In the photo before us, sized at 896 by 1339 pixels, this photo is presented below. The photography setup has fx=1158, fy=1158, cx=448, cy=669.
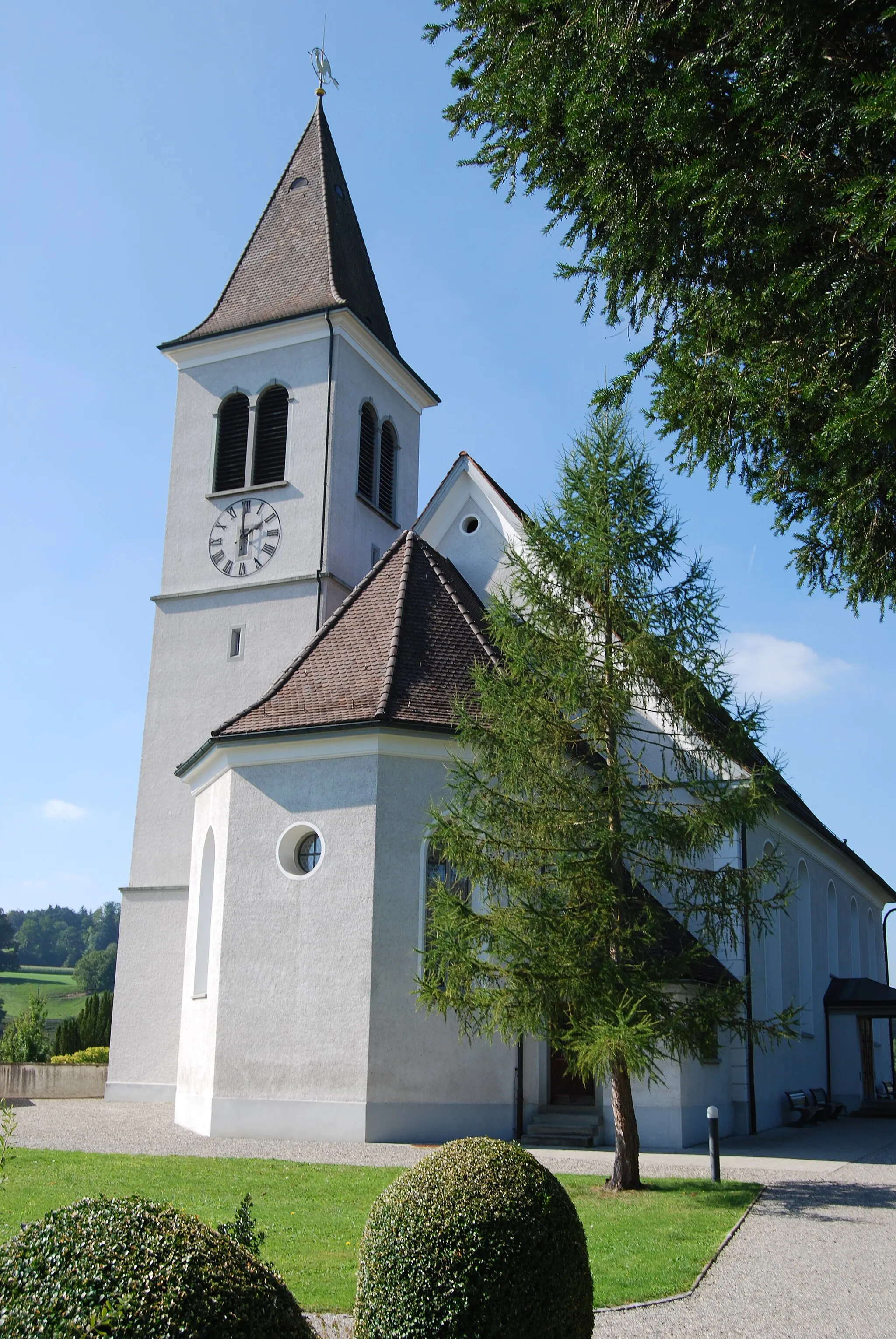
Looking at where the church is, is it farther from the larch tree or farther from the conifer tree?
the larch tree

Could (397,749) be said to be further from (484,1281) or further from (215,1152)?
(484,1281)

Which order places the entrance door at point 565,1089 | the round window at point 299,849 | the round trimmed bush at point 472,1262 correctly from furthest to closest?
the entrance door at point 565,1089
the round window at point 299,849
the round trimmed bush at point 472,1262

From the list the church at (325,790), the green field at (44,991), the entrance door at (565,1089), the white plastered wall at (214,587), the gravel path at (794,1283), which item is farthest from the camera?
the green field at (44,991)

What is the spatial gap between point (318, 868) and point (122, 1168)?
16.9 feet

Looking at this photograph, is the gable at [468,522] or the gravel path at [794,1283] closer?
the gravel path at [794,1283]

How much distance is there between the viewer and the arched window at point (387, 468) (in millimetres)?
27266

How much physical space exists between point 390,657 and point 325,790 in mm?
2318

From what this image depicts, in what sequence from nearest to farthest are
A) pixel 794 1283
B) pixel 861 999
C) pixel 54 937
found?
pixel 794 1283 < pixel 861 999 < pixel 54 937

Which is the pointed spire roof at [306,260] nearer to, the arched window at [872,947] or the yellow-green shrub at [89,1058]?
the yellow-green shrub at [89,1058]

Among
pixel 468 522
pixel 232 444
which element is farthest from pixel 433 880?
pixel 232 444

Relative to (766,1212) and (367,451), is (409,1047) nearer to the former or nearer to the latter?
(766,1212)

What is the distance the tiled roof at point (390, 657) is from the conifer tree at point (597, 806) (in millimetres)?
3411

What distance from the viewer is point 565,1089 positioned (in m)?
17.5

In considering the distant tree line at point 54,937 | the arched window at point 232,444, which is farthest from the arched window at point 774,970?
the distant tree line at point 54,937
